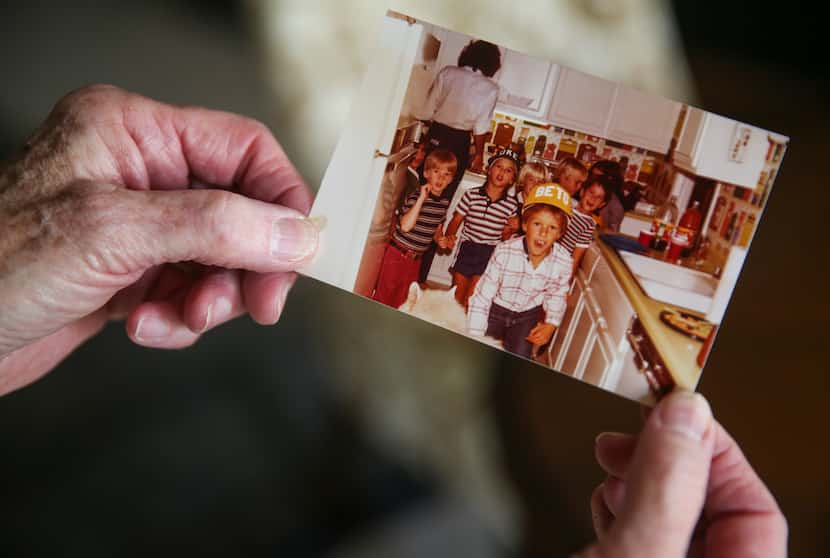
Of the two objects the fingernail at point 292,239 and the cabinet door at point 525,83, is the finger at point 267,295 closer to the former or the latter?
the fingernail at point 292,239

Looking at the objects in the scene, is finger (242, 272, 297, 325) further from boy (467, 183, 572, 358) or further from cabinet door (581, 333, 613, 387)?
cabinet door (581, 333, 613, 387)

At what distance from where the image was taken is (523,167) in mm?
817

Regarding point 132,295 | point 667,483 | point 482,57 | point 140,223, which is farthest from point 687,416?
point 132,295

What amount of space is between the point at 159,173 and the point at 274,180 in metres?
0.18

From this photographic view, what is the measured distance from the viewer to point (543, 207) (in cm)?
81

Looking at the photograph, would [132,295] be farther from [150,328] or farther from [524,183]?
[524,183]

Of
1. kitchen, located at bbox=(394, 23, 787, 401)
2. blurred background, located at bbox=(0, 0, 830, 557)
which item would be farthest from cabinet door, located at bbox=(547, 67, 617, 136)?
blurred background, located at bbox=(0, 0, 830, 557)

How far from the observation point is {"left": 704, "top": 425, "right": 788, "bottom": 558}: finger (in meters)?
0.69

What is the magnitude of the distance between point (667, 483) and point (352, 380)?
99 cm

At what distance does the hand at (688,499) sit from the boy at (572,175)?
279 mm

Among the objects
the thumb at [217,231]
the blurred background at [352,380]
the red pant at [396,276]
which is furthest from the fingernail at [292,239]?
the blurred background at [352,380]

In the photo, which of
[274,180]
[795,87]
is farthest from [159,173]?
[795,87]

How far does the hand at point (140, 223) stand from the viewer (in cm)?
76

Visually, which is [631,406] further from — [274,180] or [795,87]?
[274,180]
